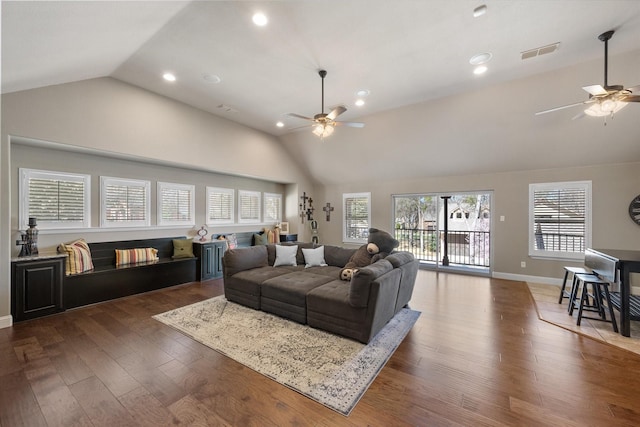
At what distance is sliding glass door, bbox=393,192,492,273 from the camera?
23.2 feet

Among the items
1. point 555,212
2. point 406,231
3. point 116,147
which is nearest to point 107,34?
point 116,147

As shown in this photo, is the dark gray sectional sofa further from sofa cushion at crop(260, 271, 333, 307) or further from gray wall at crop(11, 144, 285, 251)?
gray wall at crop(11, 144, 285, 251)

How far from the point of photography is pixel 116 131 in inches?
163

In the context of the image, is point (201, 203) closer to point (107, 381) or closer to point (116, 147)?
point (116, 147)

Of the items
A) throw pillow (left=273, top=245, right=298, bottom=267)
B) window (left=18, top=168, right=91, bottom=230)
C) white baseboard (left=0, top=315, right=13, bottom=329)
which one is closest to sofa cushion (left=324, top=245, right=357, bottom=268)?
throw pillow (left=273, top=245, right=298, bottom=267)

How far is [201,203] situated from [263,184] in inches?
81.4

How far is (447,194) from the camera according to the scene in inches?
257

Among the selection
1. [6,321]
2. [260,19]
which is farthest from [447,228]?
[6,321]

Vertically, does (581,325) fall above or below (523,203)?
below

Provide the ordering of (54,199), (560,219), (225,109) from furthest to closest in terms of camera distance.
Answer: (560,219) → (225,109) → (54,199)

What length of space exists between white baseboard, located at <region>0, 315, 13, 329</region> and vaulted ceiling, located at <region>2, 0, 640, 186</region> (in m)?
2.85

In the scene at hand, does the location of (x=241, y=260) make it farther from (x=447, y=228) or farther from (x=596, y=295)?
(x=447, y=228)

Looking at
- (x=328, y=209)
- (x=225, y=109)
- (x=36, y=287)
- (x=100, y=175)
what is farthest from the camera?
(x=328, y=209)

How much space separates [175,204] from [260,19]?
14.4ft
